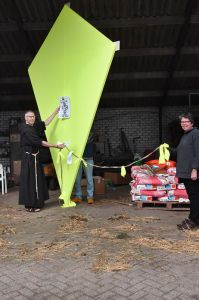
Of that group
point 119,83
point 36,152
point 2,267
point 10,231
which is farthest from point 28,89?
point 2,267

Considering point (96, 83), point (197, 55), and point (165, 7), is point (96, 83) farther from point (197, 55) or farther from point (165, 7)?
point (197, 55)

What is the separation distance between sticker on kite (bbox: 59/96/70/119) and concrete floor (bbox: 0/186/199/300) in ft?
5.09

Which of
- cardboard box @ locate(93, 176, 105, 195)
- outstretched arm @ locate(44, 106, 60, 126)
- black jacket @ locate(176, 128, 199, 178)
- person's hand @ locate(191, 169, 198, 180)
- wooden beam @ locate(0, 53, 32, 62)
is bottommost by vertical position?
cardboard box @ locate(93, 176, 105, 195)

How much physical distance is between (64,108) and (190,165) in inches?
100

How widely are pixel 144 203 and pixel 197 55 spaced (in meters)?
4.02

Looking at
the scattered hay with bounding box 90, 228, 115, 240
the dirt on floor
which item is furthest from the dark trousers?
the scattered hay with bounding box 90, 228, 115, 240

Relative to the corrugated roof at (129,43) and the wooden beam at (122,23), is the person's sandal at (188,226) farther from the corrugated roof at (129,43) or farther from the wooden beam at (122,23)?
the wooden beam at (122,23)

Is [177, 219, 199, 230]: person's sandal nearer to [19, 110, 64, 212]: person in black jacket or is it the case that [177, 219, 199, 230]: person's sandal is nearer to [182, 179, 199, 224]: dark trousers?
[182, 179, 199, 224]: dark trousers

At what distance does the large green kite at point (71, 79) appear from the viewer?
6.05 meters

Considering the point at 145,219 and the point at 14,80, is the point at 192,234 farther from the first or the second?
the point at 14,80

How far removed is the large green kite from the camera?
19.8 ft

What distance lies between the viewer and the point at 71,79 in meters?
6.49

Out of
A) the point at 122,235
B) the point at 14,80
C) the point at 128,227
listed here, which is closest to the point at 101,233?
the point at 122,235

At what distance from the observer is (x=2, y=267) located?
12.5ft
